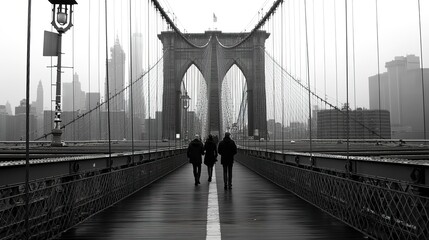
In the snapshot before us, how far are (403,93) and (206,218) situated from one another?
5.06 meters

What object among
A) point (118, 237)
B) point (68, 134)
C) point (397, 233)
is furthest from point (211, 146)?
point (68, 134)

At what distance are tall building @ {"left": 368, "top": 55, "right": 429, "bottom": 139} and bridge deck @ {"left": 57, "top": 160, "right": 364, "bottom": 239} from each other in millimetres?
2600

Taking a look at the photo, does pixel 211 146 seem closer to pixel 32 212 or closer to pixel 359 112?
pixel 359 112

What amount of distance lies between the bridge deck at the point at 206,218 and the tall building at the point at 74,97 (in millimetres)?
9336

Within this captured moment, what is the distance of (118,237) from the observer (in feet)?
21.5

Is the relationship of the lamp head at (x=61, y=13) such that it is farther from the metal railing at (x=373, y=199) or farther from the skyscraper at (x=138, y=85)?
the metal railing at (x=373, y=199)

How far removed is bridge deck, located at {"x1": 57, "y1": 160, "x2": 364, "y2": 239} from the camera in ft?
22.0

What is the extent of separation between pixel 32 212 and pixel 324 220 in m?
4.07

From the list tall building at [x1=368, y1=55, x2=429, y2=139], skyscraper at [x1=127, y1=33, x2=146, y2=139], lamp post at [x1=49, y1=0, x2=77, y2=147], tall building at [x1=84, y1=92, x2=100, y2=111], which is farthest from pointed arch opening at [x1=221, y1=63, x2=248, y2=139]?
tall building at [x1=368, y1=55, x2=429, y2=139]

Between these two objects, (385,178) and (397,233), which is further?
(385,178)

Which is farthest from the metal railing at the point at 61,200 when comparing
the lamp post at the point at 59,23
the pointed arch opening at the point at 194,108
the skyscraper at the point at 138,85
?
the pointed arch opening at the point at 194,108

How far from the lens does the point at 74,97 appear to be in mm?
20641

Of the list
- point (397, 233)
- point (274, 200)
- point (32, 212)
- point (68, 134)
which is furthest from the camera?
point (68, 134)

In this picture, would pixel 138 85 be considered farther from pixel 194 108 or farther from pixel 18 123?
pixel 194 108
